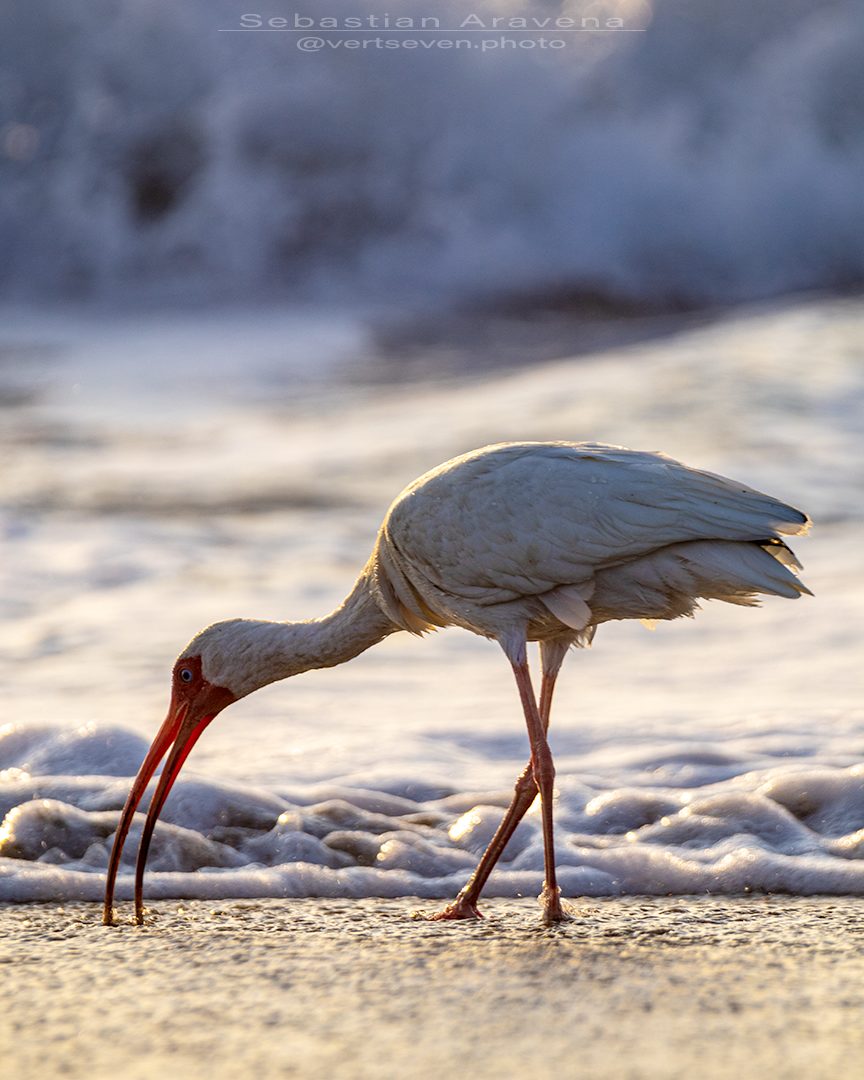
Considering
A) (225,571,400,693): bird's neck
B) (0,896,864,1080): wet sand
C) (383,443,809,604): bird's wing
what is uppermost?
(383,443,809,604): bird's wing

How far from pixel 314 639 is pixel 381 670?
250 cm

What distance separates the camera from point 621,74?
19.9m

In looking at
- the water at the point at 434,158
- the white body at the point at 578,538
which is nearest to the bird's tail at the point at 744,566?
the white body at the point at 578,538

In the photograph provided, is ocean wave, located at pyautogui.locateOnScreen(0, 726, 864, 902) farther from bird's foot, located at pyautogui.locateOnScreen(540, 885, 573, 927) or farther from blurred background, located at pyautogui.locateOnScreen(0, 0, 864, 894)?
blurred background, located at pyautogui.locateOnScreen(0, 0, 864, 894)

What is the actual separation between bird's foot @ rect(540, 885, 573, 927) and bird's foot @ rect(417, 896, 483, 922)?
213 mm

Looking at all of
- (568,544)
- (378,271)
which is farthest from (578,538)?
(378,271)

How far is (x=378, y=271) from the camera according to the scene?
63.0 feet

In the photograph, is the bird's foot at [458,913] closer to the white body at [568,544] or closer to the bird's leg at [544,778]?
the bird's leg at [544,778]

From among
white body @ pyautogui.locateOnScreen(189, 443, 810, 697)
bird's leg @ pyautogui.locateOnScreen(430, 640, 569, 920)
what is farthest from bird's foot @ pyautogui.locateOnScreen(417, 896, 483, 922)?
white body @ pyautogui.locateOnScreen(189, 443, 810, 697)

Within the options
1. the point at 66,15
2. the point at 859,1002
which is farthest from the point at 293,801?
the point at 66,15

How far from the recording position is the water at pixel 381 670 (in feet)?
16.6

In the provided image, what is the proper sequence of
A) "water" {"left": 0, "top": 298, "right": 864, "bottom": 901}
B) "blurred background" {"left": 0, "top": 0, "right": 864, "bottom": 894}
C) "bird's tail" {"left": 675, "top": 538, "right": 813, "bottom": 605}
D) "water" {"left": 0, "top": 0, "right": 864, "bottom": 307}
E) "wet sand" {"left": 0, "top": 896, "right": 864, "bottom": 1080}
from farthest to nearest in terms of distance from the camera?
"water" {"left": 0, "top": 0, "right": 864, "bottom": 307}
"blurred background" {"left": 0, "top": 0, "right": 864, "bottom": 894}
"water" {"left": 0, "top": 298, "right": 864, "bottom": 901}
"bird's tail" {"left": 675, "top": 538, "right": 813, "bottom": 605}
"wet sand" {"left": 0, "top": 896, "right": 864, "bottom": 1080}

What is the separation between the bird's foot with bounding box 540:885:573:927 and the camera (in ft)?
14.4

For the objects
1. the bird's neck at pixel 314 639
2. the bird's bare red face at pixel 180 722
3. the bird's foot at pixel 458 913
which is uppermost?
the bird's neck at pixel 314 639
